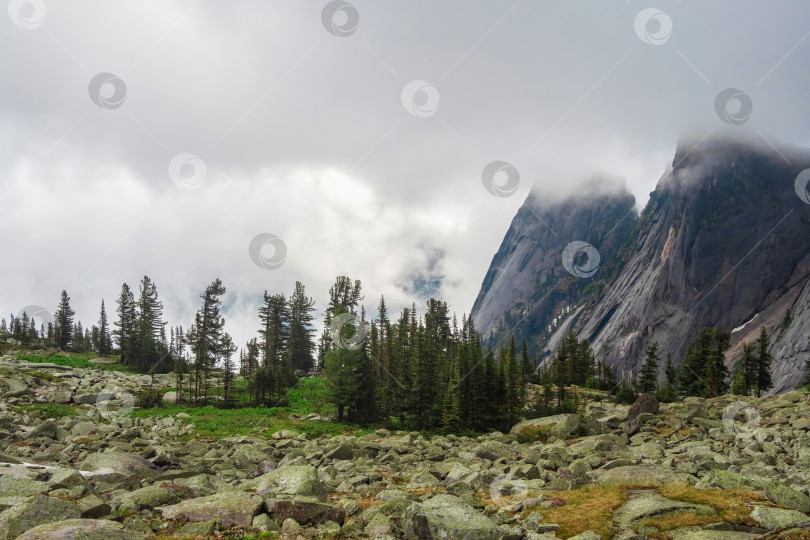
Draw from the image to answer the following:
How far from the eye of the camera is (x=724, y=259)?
166 meters

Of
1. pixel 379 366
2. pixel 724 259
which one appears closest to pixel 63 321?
pixel 379 366

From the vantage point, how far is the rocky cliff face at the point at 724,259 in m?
152

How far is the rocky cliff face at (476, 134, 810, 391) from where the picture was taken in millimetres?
152500

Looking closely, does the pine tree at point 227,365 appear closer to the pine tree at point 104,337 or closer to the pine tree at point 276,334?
the pine tree at point 276,334

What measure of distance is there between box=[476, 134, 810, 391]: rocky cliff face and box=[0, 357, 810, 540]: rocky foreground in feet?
446

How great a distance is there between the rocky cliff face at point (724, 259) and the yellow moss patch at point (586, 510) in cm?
15424

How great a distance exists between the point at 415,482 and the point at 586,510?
10357mm

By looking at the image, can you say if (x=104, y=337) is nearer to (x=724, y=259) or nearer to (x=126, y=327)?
(x=126, y=327)

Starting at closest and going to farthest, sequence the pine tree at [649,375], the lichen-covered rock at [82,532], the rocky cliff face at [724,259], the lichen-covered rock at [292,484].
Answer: the lichen-covered rock at [82,532] < the lichen-covered rock at [292,484] < the pine tree at [649,375] < the rocky cliff face at [724,259]

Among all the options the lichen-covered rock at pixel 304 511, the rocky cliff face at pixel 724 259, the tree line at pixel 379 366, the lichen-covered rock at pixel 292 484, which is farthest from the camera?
the rocky cliff face at pixel 724 259

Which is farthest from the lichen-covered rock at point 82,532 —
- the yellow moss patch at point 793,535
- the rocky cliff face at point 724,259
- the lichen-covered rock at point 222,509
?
the rocky cliff face at point 724,259

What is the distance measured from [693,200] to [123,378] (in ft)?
690

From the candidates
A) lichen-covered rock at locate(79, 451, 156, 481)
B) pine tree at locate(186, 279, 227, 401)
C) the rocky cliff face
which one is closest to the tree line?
pine tree at locate(186, 279, 227, 401)

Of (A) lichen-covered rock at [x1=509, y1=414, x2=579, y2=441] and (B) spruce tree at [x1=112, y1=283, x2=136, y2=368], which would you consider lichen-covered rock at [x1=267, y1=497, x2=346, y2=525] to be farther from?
(B) spruce tree at [x1=112, y1=283, x2=136, y2=368]
